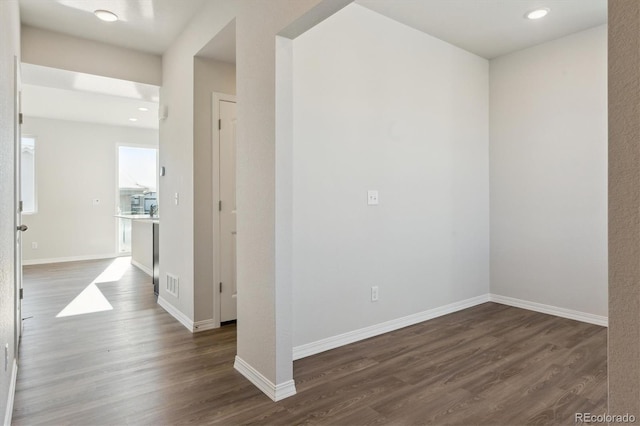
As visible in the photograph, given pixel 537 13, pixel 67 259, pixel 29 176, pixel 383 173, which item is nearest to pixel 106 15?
pixel 383 173

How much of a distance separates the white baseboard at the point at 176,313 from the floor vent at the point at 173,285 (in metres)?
0.14

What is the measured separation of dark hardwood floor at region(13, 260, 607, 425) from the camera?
6.32 ft

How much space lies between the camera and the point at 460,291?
3.83m

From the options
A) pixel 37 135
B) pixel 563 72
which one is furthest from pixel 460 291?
pixel 37 135

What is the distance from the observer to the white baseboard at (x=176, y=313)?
129 inches

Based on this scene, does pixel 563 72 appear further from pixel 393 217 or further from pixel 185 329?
pixel 185 329

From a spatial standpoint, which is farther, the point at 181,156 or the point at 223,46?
the point at 181,156

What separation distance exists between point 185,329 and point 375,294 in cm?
173

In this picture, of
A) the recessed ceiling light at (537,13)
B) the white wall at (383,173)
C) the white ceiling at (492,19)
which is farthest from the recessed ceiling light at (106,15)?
the recessed ceiling light at (537,13)

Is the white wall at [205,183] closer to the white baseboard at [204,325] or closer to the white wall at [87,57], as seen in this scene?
the white baseboard at [204,325]

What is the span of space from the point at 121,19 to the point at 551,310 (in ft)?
16.0

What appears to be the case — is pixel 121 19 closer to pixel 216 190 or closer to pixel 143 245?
pixel 216 190

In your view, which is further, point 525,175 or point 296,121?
point 525,175

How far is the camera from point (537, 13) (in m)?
3.08
